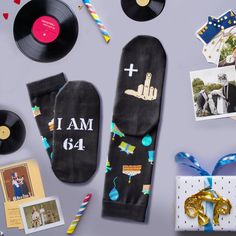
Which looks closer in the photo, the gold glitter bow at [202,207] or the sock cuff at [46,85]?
the gold glitter bow at [202,207]

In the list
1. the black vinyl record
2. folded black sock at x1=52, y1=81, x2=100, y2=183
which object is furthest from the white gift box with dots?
the black vinyl record

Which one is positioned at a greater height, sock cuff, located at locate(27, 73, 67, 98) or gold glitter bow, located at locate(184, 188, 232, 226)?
sock cuff, located at locate(27, 73, 67, 98)

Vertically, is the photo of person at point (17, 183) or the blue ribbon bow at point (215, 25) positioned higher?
the blue ribbon bow at point (215, 25)

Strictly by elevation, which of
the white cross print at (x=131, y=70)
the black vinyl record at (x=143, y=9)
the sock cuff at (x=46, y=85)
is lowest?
the sock cuff at (x=46, y=85)

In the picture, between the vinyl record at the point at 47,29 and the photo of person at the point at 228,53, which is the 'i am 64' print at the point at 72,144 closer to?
the vinyl record at the point at 47,29

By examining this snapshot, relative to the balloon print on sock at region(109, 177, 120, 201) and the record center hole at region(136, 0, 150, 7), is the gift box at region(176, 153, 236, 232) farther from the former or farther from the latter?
the record center hole at region(136, 0, 150, 7)

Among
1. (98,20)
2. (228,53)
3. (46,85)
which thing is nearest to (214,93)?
(228,53)

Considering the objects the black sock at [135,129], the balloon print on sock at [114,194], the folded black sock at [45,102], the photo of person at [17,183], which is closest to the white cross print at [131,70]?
the black sock at [135,129]

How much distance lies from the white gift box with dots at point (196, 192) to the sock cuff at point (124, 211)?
0.12m

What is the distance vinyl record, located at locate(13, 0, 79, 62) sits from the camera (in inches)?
55.2

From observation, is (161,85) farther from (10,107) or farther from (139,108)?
(10,107)

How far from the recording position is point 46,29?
1405mm

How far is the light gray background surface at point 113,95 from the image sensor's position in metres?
1.32

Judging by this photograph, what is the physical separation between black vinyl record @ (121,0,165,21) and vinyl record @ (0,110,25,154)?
0.48m
